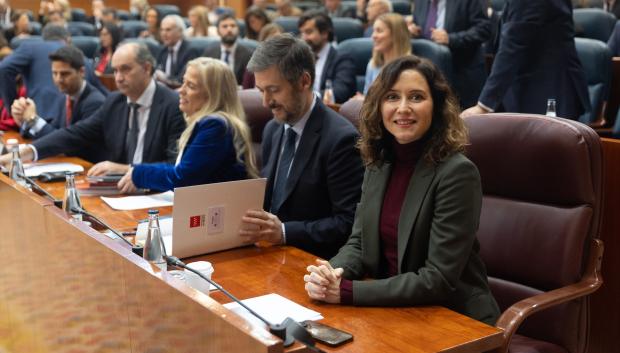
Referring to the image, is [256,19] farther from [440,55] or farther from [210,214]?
[210,214]

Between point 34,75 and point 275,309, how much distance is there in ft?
12.8

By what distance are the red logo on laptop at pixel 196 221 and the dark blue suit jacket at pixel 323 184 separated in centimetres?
34

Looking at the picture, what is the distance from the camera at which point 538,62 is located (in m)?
3.33

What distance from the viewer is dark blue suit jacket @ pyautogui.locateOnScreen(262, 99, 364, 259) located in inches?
94.3

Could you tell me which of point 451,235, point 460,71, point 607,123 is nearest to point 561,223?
point 451,235

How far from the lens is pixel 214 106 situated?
10.1ft

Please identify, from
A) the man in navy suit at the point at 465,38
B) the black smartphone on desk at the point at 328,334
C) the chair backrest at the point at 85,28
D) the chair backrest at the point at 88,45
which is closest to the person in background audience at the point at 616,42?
the man in navy suit at the point at 465,38

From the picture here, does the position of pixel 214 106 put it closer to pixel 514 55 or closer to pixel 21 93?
pixel 514 55

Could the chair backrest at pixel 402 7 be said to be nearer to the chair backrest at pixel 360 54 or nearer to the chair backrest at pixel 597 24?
the chair backrest at pixel 597 24

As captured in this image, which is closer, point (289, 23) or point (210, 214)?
point (210, 214)

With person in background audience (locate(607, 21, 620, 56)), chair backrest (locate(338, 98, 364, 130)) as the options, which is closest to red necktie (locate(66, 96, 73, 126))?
chair backrest (locate(338, 98, 364, 130))

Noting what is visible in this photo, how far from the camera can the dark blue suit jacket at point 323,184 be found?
2.40 m

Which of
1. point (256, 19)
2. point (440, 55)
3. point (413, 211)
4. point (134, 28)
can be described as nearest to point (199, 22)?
point (256, 19)

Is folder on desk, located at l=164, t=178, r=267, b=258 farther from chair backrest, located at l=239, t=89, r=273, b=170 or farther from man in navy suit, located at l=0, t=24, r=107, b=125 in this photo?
man in navy suit, located at l=0, t=24, r=107, b=125
